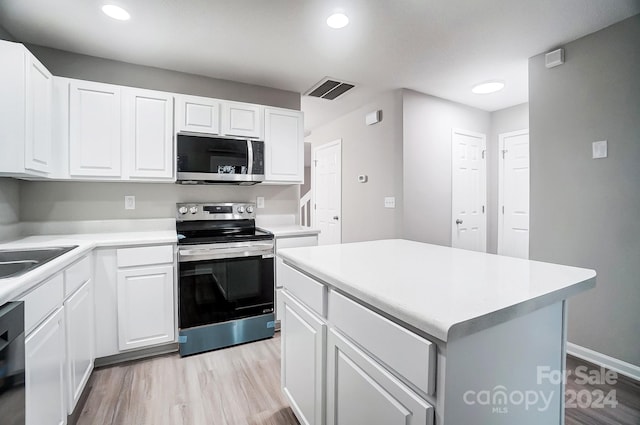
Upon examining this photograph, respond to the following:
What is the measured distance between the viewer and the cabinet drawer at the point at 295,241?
8.97ft

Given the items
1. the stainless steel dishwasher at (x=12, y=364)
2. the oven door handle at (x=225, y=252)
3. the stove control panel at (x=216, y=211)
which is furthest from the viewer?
the stove control panel at (x=216, y=211)

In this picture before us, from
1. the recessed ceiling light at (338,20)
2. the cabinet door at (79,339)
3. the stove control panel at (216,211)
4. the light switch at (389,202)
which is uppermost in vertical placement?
the recessed ceiling light at (338,20)

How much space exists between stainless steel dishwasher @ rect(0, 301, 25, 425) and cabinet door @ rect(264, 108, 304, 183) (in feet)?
7.01

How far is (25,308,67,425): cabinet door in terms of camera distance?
1135 millimetres

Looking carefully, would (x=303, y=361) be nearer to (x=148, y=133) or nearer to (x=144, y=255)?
(x=144, y=255)

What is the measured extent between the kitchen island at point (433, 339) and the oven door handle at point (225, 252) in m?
1.20

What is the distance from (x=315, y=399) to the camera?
51.6 inches

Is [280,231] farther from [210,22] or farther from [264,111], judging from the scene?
[210,22]

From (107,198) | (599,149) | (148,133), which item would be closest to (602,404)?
(599,149)

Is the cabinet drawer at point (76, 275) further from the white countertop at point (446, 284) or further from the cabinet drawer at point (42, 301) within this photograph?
the white countertop at point (446, 284)

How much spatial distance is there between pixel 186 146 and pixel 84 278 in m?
1.25

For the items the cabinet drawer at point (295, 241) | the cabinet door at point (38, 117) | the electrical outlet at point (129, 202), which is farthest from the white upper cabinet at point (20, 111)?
the cabinet drawer at point (295, 241)

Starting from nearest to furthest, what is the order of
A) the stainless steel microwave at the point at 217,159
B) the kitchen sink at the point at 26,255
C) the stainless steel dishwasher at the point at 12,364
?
the stainless steel dishwasher at the point at 12,364, the kitchen sink at the point at 26,255, the stainless steel microwave at the point at 217,159

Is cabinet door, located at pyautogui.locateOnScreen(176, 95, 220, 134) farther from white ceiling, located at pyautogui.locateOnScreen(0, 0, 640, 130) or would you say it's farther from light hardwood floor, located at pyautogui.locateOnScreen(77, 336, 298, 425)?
light hardwood floor, located at pyautogui.locateOnScreen(77, 336, 298, 425)
